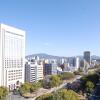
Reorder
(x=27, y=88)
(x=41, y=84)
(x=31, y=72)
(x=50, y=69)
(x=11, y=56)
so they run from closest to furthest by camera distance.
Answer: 1. (x=27, y=88)
2. (x=41, y=84)
3. (x=11, y=56)
4. (x=31, y=72)
5. (x=50, y=69)

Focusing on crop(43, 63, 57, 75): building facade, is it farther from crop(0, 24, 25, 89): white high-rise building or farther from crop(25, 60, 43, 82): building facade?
crop(0, 24, 25, 89): white high-rise building

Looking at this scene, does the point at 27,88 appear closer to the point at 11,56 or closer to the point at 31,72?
the point at 11,56

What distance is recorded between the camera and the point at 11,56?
128 feet

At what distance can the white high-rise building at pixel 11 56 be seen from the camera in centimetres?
3588

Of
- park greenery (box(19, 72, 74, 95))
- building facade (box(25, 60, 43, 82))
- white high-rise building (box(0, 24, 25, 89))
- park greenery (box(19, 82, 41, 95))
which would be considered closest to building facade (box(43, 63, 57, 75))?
park greenery (box(19, 72, 74, 95))

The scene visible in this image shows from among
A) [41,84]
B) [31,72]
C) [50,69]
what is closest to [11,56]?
[41,84]

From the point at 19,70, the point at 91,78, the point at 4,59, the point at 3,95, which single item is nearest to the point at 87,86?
the point at 91,78

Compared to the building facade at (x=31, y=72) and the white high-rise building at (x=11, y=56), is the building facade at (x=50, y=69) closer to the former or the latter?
the building facade at (x=31, y=72)

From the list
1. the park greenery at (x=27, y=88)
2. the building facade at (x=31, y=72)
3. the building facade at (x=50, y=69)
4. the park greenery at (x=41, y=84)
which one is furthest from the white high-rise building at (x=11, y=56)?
the building facade at (x=50, y=69)

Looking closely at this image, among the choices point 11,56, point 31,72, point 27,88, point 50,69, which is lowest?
point 27,88

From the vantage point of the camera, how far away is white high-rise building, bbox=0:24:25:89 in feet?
118

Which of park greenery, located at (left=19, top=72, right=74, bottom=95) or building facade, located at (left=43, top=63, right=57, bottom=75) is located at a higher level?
building facade, located at (left=43, top=63, right=57, bottom=75)

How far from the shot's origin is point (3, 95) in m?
25.0

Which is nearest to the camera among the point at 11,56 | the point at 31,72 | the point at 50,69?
the point at 11,56
